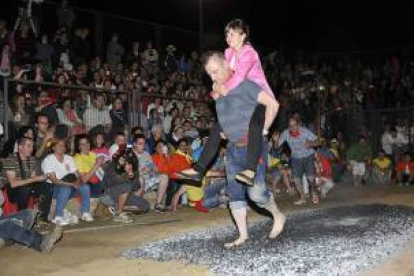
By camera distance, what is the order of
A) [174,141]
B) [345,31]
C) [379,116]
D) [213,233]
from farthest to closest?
[345,31]
[379,116]
[174,141]
[213,233]


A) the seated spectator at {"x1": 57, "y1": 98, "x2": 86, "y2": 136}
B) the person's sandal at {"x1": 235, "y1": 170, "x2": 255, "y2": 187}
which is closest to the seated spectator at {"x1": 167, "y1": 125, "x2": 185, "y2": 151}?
the seated spectator at {"x1": 57, "y1": 98, "x2": 86, "y2": 136}

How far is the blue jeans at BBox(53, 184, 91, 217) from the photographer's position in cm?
920

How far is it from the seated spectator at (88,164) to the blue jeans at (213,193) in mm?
1932

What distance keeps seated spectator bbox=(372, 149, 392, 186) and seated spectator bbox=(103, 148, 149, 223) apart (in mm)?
9787

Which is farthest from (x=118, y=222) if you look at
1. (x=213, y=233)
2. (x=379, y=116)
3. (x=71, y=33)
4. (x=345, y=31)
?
(x=345, y=31)

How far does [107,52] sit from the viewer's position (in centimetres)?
1542

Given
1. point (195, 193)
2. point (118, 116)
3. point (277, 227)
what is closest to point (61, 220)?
point (195, 193)

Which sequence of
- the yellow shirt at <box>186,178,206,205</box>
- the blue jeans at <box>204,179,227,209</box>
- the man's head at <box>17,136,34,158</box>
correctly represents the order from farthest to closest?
1. the yellow shirt at <box>186,178,206,205</box>
2. the blue jeans at <box>204,179,227,209</box>
3. the man's head at <box>17,136,34,158</box>

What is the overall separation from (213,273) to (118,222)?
14.8 feet

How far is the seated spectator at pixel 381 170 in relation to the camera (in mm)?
17641

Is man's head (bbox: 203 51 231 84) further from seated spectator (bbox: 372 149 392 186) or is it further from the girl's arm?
seated spectator (bbox: 372 149 392 186)

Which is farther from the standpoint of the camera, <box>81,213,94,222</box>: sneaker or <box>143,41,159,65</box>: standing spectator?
<box>143,41,159,65</box>: standing spectator

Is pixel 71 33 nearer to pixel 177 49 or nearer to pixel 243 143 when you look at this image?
pixel 177 49

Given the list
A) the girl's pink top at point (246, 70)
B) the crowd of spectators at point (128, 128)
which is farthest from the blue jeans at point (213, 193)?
the girl's pink top at point (246, 70)
